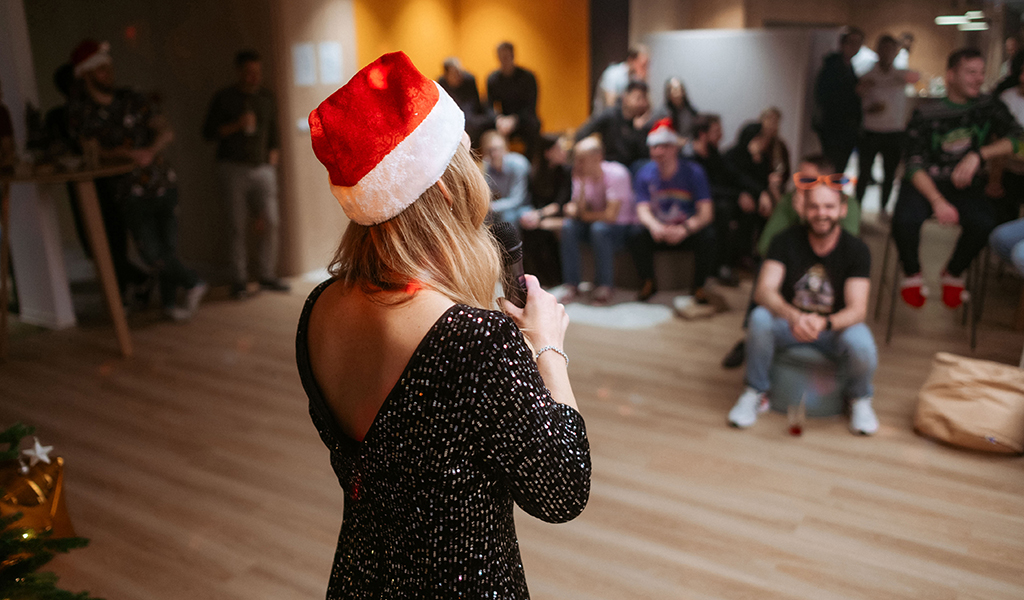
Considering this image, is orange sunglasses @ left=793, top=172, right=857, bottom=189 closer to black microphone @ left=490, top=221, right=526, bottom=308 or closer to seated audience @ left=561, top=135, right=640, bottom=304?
seated audience @ left=561, top=135, right=640, bottom=304

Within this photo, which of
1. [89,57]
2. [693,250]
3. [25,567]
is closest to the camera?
[25,567]

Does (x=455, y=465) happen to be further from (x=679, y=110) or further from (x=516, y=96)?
(x=516, y=96)

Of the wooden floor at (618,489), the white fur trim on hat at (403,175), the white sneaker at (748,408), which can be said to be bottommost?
the wooden floor at (618,489)

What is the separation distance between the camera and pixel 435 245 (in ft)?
3.45

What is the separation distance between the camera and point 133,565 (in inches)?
100

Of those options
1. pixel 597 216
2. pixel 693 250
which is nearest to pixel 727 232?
pixel 693 250

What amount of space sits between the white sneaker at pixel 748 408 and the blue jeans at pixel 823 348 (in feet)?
0.14

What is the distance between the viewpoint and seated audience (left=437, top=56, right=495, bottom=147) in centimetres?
666

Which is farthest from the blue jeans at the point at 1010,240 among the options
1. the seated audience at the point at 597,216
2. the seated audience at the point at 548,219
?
the seated audience at the point at 548,219

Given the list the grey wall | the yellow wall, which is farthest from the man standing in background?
the yellow wall

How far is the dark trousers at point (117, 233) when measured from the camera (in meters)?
5.12

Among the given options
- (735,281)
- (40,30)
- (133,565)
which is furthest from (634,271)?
(40,30)

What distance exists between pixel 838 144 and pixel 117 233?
5.32 m

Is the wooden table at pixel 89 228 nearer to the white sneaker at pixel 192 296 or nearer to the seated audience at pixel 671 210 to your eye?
the white sneaker at pixel 192 296
